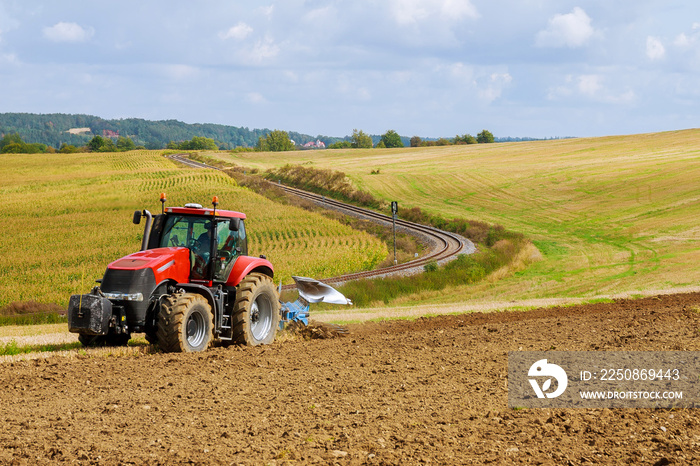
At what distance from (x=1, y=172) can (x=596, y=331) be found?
90.6 m

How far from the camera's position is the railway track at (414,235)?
99.5 ft

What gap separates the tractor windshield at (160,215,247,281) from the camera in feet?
38.9

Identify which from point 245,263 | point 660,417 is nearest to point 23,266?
point 245,263

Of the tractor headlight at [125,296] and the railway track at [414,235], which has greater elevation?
the tractor headlight at [125,296]

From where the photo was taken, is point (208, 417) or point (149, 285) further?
point (149, 285)

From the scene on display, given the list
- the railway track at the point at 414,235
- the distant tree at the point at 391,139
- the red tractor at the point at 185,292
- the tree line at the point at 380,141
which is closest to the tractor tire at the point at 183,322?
the red tractor at the point at 185,292

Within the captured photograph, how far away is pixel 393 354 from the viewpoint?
11328 millimetres

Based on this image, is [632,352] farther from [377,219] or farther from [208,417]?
[377,219]

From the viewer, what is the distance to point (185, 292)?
1132 centimetres

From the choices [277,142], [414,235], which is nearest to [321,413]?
[414,235]

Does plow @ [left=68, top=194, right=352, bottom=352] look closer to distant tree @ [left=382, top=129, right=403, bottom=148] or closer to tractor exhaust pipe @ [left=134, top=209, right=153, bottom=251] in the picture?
tractor exhaust pipe @ [left=134, top=209, right=153, bottom=251]

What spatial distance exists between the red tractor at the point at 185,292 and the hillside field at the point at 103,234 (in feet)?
9.63

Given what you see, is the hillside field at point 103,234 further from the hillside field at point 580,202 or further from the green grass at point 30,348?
the hillside field at point 580,202

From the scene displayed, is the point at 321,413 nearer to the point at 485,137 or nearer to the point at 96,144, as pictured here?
the point at 485,137
